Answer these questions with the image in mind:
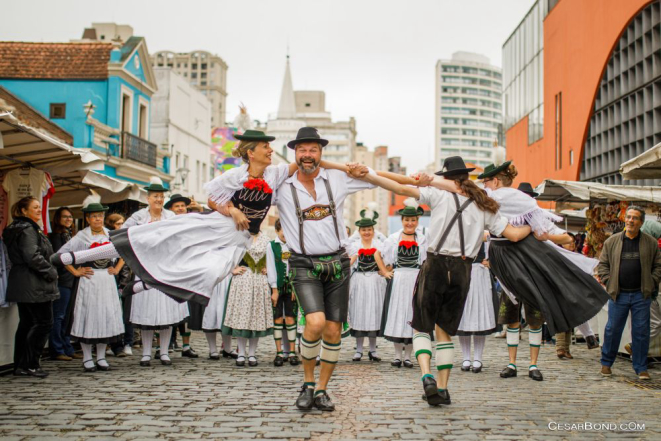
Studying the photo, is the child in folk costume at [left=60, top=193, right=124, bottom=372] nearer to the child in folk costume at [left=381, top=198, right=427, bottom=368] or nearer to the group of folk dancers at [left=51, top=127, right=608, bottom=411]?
the group of folk dancers at [left=51, top=127, right=608, bottom=411]

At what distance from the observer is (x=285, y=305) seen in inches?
425

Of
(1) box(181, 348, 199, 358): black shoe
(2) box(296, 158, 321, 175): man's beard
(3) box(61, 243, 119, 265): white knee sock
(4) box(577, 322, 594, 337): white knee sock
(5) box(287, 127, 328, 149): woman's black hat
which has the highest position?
(5) box(287, 127, 328, 149): woman's black hat

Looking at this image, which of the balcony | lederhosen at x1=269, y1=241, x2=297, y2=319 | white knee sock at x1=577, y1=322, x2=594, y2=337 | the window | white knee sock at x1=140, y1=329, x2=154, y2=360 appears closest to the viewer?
white knee sock at x1=140, y1=329, x2=154, y2=360

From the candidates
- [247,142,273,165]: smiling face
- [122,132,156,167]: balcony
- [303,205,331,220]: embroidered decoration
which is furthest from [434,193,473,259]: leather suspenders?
[122,132,156,167]: balcony

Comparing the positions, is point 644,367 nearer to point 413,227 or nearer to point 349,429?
point 413,227

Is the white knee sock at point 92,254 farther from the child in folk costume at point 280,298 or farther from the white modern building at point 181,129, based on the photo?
the white modern building at point 181,129

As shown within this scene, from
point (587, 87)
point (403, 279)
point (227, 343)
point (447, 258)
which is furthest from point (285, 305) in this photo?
point (587, 87)

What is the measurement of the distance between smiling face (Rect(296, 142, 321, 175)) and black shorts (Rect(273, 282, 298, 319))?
434cm

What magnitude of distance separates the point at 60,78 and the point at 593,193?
76.3 ft

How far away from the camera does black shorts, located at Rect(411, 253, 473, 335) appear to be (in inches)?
272

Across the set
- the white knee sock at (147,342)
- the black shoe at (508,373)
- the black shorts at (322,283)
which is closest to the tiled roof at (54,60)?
the white knee sock at (147,342)

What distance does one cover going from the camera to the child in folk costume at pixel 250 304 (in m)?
10.3

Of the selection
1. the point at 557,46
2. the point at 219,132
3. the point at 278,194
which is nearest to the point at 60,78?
the point at 557,46

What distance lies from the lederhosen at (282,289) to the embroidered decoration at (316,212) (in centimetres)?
406
